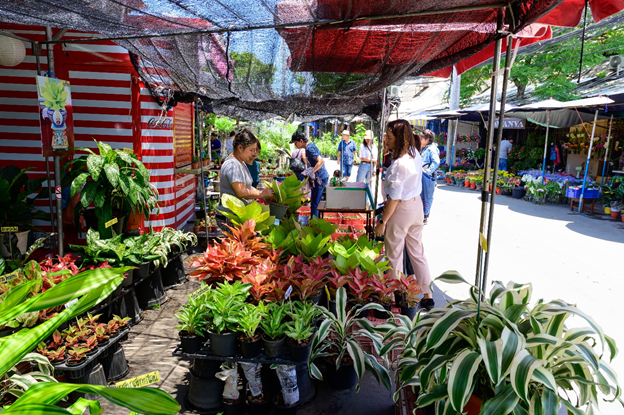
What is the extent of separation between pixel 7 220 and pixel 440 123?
68.5 feet

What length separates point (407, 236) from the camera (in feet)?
13.6

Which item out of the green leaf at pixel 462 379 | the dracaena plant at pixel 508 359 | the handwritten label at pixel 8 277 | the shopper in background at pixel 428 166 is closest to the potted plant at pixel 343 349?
the dracaena plant at pixel 508 359

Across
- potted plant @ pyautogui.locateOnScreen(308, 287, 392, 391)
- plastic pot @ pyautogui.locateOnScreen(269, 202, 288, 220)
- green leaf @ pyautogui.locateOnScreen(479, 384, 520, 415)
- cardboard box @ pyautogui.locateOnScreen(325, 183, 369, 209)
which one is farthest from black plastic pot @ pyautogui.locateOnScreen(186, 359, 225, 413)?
cardboard box @ pyautogui.locateOnScreen(325, 183, 369, 209)

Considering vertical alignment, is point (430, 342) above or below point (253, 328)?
above

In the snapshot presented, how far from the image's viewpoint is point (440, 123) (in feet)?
71.8

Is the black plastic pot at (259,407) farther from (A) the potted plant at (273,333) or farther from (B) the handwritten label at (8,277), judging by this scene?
(B) the handwritten label at (8,277)

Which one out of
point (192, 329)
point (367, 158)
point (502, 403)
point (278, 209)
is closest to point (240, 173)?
point (278, 209)

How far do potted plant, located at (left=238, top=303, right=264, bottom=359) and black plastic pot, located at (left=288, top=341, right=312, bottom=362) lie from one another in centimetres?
21

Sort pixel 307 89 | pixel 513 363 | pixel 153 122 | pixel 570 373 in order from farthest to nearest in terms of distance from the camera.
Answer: pixel 153 122 < pixel 307 89 < pixel 570 373 < pixel 513 363

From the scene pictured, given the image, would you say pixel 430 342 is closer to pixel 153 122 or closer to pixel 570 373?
pixel 570 373

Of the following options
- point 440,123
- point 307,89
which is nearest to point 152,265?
point 307,89

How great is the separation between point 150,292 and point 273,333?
227cm

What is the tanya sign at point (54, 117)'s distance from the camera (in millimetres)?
3043

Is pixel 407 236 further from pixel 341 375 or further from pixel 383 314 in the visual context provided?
pixel 341 375
